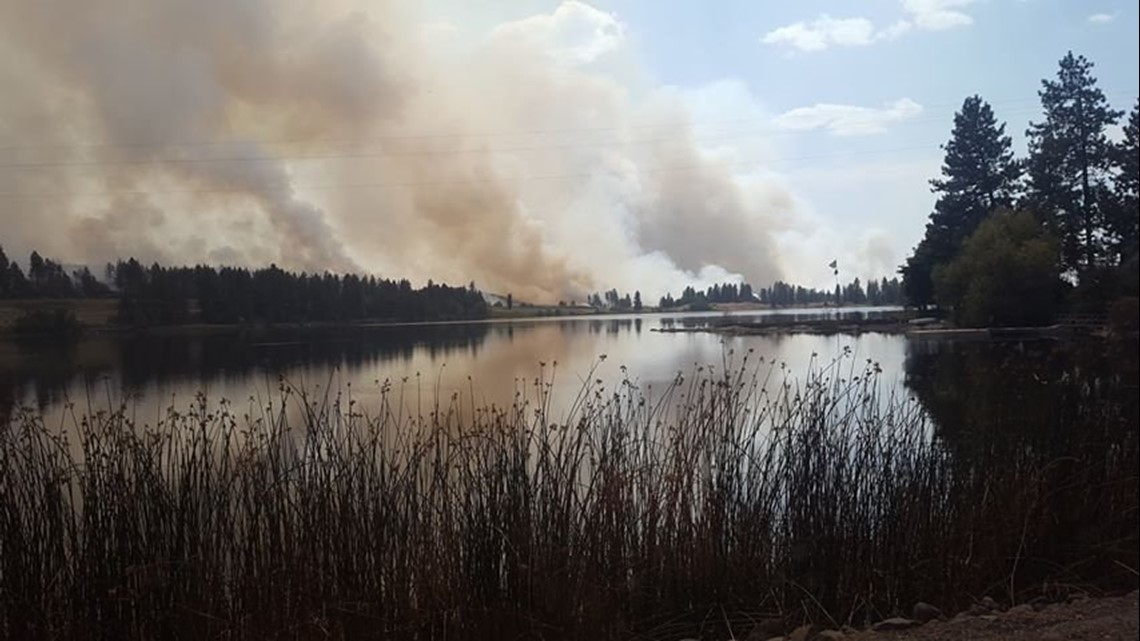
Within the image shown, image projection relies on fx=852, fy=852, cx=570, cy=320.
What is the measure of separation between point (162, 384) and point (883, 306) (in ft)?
28.2

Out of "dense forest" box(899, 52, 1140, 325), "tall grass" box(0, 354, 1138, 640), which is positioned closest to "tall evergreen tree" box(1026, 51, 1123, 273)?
"dense forest" box(899, 52, 1140, 325)

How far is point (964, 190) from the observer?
10.0 m

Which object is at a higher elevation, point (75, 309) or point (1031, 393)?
point (75, 309)

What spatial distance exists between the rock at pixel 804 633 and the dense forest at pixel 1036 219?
1703mm

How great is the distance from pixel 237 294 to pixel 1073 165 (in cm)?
769

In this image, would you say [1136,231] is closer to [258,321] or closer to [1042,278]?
[1042,278]

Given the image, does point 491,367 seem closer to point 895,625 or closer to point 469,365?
point 469,365

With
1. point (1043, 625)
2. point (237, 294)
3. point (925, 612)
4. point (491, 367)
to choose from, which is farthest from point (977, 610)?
point (237, 294)

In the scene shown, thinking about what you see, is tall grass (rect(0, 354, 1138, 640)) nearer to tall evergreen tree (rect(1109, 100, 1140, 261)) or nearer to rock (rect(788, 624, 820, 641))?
rock (rect(788, 624, 820, 641))

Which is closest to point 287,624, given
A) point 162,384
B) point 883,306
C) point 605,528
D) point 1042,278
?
point 605,528

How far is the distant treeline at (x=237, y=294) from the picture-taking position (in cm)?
701

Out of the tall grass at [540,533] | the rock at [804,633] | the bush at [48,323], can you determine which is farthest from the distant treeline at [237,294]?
the rock at [804,633]

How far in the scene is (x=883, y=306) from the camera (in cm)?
1122

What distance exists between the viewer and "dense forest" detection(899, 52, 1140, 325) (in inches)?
157
